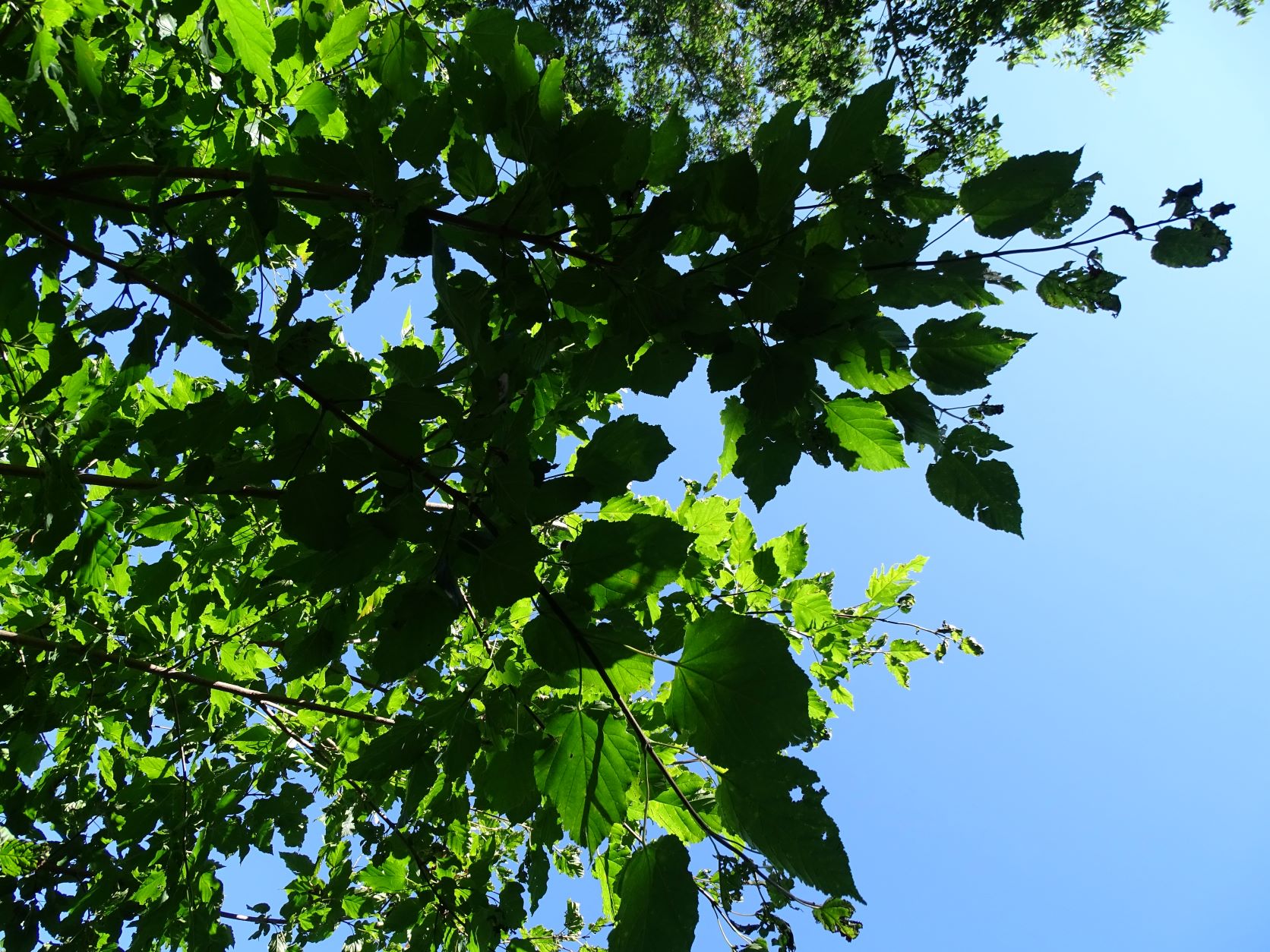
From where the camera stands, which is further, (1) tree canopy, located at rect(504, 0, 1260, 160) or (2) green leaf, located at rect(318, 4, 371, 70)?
(1) tree canopy, located at rect(504, 0, 1260, 160)

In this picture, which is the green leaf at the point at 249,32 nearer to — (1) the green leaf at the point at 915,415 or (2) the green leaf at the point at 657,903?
(1) the green leaf at the point at 915,415

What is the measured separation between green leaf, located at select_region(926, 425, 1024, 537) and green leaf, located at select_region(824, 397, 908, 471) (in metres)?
0.10

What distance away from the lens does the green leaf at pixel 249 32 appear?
2025mm

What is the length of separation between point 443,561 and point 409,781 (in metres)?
0.82

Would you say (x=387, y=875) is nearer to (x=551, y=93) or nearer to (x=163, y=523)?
(x=163, y=523)

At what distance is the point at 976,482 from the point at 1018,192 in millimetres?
529

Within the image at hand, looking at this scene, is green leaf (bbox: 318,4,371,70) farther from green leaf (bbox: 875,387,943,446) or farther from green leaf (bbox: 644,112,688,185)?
green leaf (bbox: 875,387,943,446)

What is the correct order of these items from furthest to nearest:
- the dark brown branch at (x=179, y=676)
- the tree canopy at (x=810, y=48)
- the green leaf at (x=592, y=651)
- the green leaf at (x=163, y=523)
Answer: the tree canopy at (x=810, y=48) < the dark brown branch at (x=179, y=676) < the green leaf at (x=163, y=523) < the green leaf at (x=592, y=651)

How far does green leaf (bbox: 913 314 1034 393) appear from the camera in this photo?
4.58ft

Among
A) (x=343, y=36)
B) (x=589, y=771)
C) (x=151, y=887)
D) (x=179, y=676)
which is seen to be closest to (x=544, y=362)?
(x=589, y=771)

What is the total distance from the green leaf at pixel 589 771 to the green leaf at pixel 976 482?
0.78 metres

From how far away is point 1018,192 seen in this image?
1.32m

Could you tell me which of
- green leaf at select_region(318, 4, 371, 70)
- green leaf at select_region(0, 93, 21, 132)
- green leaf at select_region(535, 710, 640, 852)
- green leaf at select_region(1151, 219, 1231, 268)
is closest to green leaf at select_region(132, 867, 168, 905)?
green leaf at select_region(535, 710, 640, 852)

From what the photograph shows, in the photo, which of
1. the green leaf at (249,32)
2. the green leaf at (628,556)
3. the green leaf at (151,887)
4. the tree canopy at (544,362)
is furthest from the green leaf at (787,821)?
the green leaf at (151,887)
